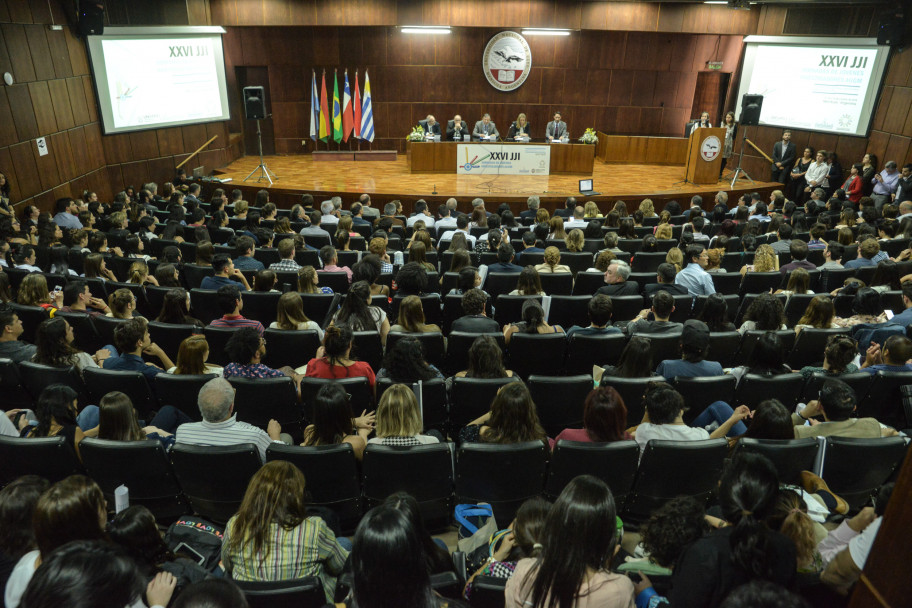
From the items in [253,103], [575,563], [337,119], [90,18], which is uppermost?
[90,18]

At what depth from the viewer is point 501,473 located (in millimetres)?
2934

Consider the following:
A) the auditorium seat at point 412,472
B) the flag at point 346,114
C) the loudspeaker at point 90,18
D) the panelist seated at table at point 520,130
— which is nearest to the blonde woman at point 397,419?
the auditorium seat at point 412,472

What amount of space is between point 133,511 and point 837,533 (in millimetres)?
2721

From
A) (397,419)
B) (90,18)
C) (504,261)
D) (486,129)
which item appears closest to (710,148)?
(486,129)

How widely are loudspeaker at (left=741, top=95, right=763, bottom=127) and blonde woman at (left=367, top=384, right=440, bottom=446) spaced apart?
36.3 feet

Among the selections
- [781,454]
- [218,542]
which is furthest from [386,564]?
[781,454]

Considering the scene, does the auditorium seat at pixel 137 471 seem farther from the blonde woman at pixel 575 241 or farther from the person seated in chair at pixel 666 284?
the blonde woman at pixel 575 241

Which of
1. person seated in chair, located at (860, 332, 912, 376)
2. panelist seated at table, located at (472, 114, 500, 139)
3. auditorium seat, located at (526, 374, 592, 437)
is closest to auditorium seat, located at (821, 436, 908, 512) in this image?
person seated in chair, located at (860, 332, 912, 376)

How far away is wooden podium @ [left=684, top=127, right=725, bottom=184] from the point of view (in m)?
11.4

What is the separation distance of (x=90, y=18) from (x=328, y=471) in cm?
986

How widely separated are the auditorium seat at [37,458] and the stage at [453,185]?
7959 millimetres

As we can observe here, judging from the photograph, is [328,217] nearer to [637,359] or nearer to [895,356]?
[637,359]

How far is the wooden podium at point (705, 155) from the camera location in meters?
11.4

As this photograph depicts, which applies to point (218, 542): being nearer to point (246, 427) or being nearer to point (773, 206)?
point (246, 427)
